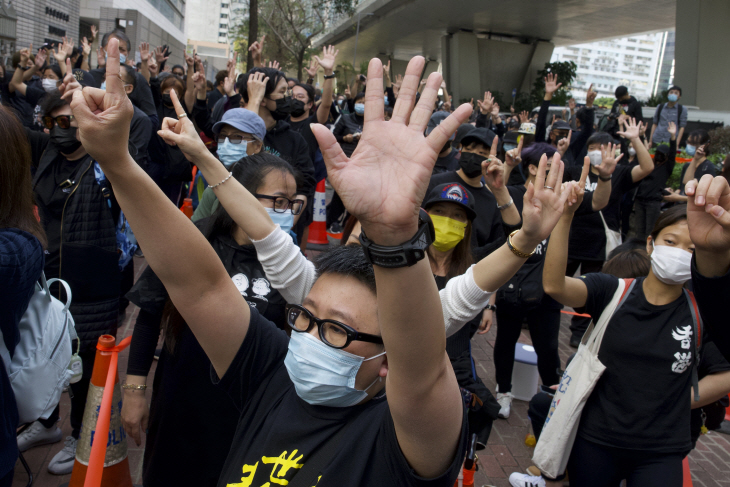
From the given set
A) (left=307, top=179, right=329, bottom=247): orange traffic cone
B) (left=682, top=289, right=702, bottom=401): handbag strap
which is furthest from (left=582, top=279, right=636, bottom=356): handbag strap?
(left=307, top=179, right=329, bottom=247): orange traffic cone

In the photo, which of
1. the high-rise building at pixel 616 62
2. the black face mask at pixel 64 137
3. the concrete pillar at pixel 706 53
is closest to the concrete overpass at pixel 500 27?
the concrete pillar at pixel 706 53

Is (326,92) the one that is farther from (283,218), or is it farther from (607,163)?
(283,218)

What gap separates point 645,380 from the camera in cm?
268

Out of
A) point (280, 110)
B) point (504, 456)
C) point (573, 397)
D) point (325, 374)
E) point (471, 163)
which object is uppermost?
point (280, 110)

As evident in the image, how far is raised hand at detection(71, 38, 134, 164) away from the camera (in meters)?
1.24

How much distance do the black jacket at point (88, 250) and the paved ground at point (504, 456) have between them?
2.67 feet

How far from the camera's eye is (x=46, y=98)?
339 cm

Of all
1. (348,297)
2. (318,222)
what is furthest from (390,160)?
(318,222)

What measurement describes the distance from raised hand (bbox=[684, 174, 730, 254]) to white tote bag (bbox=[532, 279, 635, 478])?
1.05 m

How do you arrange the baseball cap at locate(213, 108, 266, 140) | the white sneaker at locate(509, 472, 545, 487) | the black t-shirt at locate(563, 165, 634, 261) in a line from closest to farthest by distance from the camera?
the white sneaker at locate(509, 472, 545, 487) < the baseball cap at locate(213, 108, 266, 140) < the black t-shirt at locate(563, 165, 634, 261)

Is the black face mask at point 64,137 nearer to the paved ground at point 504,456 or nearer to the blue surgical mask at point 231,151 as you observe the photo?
the blue surgical mask at point 231,151

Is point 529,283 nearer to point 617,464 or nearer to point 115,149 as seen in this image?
point 617,464

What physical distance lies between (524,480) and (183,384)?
2393mm

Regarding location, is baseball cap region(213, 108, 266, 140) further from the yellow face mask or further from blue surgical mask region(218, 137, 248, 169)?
the yellow face mask
